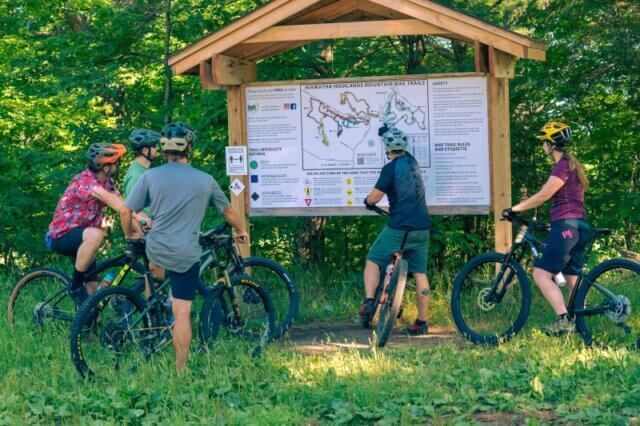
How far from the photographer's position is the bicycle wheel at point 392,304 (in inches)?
344

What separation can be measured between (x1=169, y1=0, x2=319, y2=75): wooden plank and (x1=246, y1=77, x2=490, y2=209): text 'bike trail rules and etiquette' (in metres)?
0.64

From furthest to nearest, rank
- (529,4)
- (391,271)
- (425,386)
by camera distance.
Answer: (529,4)
(391,271)
(425,386)

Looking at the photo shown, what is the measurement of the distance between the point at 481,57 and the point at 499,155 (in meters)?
1.01

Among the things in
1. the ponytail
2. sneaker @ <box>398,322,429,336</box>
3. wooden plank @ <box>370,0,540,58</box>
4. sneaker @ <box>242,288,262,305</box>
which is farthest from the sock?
the ponytail

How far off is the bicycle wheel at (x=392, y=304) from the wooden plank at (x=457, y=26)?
8.13ft

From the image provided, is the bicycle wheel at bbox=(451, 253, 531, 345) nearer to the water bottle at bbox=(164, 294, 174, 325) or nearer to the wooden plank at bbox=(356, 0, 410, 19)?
Result: the water bottle at bbox=(164, 294, 174, 325)

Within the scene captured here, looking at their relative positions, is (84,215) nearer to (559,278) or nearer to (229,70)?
(229,70)

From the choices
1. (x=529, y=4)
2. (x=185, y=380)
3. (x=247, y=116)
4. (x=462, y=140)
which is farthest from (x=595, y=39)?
(x=185, y=380)

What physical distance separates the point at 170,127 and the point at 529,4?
6.86 m

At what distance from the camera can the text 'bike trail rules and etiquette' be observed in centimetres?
1025

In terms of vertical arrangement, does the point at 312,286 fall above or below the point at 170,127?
below

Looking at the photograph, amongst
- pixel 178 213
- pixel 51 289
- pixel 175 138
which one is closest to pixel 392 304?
pixel 178 213

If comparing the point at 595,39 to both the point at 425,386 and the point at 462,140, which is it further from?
the point at 425,386

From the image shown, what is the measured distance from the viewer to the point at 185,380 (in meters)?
7.17
